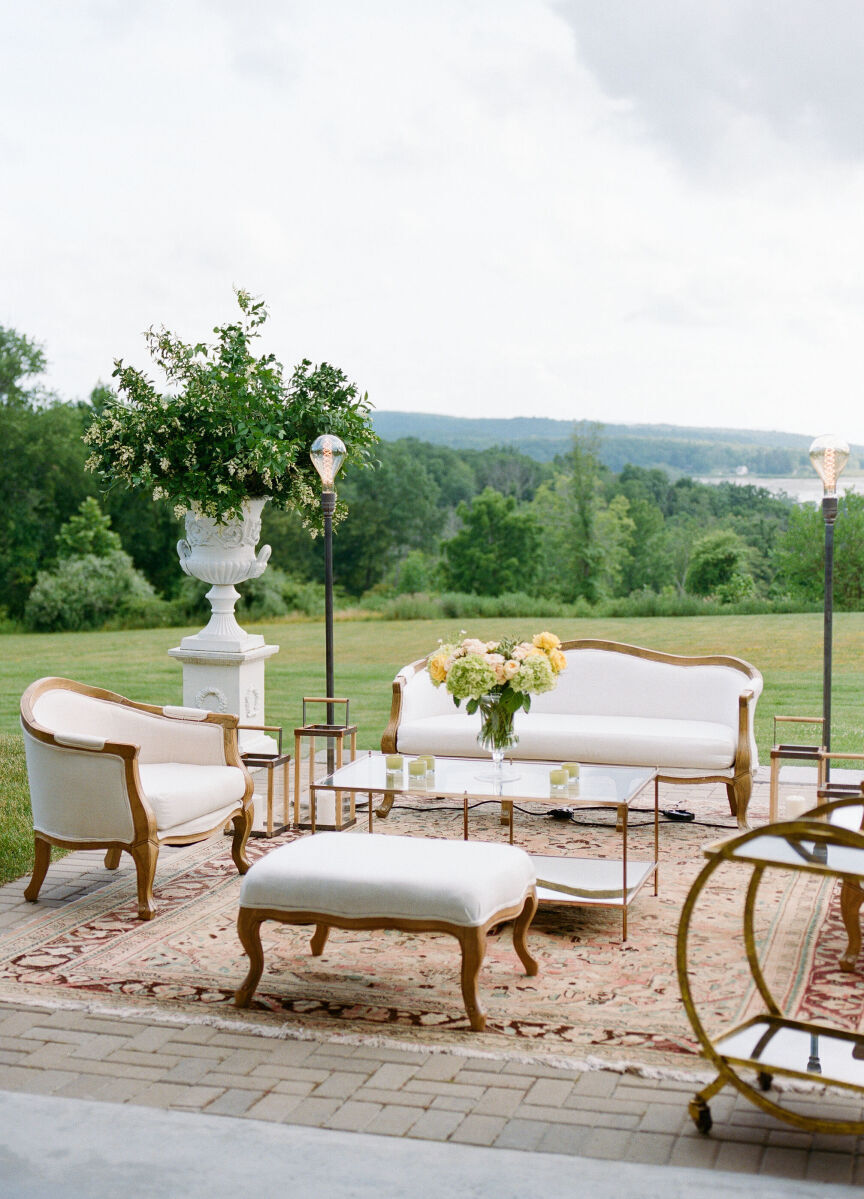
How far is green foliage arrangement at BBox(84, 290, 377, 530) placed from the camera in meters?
6.23

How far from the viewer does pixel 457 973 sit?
3826 millimetres

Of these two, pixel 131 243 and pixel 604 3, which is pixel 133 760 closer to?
pixel 604 3

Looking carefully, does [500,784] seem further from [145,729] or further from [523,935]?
[145,729]

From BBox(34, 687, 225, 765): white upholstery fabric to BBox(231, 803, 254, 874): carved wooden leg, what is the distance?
229mm

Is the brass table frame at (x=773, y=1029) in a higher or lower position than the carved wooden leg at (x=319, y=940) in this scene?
higher

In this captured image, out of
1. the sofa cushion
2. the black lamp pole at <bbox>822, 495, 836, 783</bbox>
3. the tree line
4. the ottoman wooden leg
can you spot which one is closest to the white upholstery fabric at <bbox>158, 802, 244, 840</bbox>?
the ottoman wooden leg

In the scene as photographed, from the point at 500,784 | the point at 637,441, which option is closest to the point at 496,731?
the point at 500,784

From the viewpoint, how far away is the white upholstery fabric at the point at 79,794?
14.5ft

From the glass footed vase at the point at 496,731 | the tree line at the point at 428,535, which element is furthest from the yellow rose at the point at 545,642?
the tree line at the point at 428,535

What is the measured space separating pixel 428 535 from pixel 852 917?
14455 millimetres

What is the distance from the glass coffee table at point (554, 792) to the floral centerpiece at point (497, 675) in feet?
0.62

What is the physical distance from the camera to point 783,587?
1451cm

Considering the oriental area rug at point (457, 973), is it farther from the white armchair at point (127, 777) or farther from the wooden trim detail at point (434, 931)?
the white armchair at point (127, 777)

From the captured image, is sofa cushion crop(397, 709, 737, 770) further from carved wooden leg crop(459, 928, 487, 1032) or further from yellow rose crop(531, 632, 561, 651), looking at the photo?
carved wooden leg crop(459, 928, 487, 1032)
